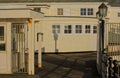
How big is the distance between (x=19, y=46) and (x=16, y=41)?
0.30 meters

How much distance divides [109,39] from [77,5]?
2137 centimetres

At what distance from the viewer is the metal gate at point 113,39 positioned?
18.9 m

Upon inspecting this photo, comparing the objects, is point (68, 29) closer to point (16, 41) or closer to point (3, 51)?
point (16, 41)

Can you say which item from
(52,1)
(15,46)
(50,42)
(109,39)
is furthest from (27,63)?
(52,1)

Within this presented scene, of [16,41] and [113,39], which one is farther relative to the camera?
[16,41]

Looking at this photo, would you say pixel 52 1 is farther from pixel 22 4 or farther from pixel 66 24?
pixel 66 24

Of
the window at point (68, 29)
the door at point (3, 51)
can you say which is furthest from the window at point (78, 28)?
the door at point (3, 51)

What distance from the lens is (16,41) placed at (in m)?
19.7

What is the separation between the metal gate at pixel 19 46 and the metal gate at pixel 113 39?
411cm

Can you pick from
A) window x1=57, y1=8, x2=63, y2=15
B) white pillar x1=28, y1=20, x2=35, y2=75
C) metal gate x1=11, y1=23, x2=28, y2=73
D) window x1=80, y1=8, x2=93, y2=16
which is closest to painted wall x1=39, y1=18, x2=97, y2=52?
window x1=80, y1=8, x2=93, y2=16

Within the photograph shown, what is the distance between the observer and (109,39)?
19547 millimetres

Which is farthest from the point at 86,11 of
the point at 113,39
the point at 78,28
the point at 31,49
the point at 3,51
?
the point at 3,51

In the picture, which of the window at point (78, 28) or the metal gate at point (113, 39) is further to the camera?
the window at point (78, 28)

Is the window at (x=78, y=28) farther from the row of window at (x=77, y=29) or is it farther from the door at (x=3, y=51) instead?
the door at (x=3, y=51)
